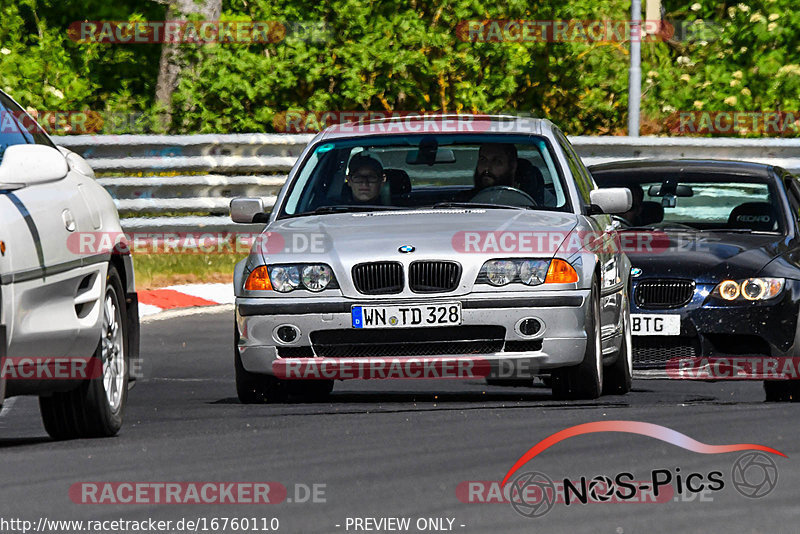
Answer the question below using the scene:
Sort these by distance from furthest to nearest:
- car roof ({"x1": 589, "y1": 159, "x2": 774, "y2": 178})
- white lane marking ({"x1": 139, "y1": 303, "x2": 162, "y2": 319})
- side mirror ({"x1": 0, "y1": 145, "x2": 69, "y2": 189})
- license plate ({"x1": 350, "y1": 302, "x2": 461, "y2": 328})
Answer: white lane marking ({"x1": 139, "y1": 303, "x2": 162, "y2": 319}), car roof ({"x1": 589, "y1": 159, "x2": 774, "y2": 178}), license plate ({"x1": 350, "y1": 302, "x2": 461, "y2": 328}), side mirror ({"x1": 0, "y1": 145, "x2": 69, "y2": 189})

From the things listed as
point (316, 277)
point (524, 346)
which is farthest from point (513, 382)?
point (316, 277)

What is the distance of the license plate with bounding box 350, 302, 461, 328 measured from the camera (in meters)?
9.29

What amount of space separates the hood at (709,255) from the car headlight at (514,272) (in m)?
1.88

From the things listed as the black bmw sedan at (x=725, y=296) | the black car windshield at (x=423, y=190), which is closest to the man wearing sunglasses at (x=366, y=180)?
the black car windshield at (x=423, y=190)

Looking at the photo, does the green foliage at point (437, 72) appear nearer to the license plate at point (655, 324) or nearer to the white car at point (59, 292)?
the license plate at point (655, 324)

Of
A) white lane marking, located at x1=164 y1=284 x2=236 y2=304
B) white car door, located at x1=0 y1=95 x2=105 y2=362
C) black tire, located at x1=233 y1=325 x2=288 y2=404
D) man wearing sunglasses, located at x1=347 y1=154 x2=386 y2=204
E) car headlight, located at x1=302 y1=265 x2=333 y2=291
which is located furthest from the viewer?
white lane marking, located at x1=164 y1=284 x2=236 y2=304

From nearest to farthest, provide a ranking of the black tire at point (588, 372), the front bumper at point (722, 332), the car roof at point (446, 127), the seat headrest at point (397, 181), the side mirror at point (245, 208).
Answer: the black tire at point (588, 372) → the side mirror at point (245, 208) → the seat headrest at point (397, 181) → the car roof at point (446, 127) → the front bumper at point (722, 332)

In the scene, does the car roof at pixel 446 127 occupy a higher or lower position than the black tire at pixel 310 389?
higher

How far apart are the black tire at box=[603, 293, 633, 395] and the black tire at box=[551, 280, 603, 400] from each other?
701 mm

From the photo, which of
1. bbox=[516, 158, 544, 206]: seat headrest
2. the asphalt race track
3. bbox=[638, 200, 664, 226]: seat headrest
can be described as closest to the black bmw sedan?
the asphalt race track

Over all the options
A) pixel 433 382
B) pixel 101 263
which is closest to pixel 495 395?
pixel 433 382

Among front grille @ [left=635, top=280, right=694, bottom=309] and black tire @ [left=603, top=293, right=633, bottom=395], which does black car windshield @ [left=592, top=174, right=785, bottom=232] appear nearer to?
front grille @ [left=635, top=280, right=694, bottom=309]

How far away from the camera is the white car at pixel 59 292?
7.20 metres

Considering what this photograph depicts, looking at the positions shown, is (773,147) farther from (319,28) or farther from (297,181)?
(297,181)
